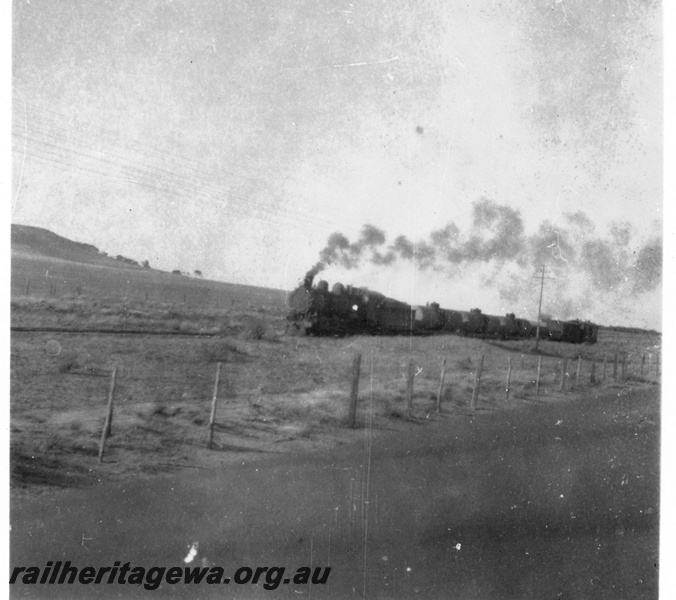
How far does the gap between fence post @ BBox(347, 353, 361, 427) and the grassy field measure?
0.04 meters

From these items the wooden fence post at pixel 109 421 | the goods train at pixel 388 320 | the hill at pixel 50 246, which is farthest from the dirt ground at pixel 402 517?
the hill at pixel 50 246

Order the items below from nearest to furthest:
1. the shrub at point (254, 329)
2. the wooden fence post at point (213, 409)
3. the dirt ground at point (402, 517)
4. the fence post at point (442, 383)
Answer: the dirt ground at point (402, 517), the wooden fence post at point (213, 409), the shrub at point (254, 329), the fence post at point (442, 383)

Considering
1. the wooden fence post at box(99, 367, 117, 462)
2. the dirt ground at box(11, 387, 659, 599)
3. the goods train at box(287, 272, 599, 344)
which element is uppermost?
the goods train at box(287, 272, 599, 344)

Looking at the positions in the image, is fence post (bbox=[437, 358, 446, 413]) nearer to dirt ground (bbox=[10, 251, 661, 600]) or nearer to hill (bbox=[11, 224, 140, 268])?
dirt ground (bbox=[10, 251, 661, 600])

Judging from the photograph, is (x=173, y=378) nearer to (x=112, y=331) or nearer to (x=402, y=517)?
(x=112, y=331)

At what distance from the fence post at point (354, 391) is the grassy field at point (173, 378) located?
0.04 m

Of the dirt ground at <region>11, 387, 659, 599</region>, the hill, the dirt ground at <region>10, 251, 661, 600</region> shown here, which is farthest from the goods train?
the hill

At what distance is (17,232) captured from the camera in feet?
15.1

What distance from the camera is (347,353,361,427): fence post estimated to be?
15.2 ft

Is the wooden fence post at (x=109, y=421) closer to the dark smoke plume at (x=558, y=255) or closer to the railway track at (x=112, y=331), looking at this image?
the railway track at (x=112, y=331)

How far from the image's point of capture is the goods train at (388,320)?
463 cm

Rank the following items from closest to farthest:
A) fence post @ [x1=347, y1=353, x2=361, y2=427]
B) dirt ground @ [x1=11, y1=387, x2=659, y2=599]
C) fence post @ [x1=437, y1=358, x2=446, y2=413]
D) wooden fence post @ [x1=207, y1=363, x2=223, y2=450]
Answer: dirt ground @ [x1=11, y1=387, x2=659, y2=599] → wooden fence post @ [x1=207, y1=363, x2=223, y2=450] → fence post @ [x1=347, y1=353, x2=361, y2=427] → fence post @ [x1=437, y1=358, x2=446, y2=413]

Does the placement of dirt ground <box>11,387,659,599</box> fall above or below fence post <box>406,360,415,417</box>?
below
